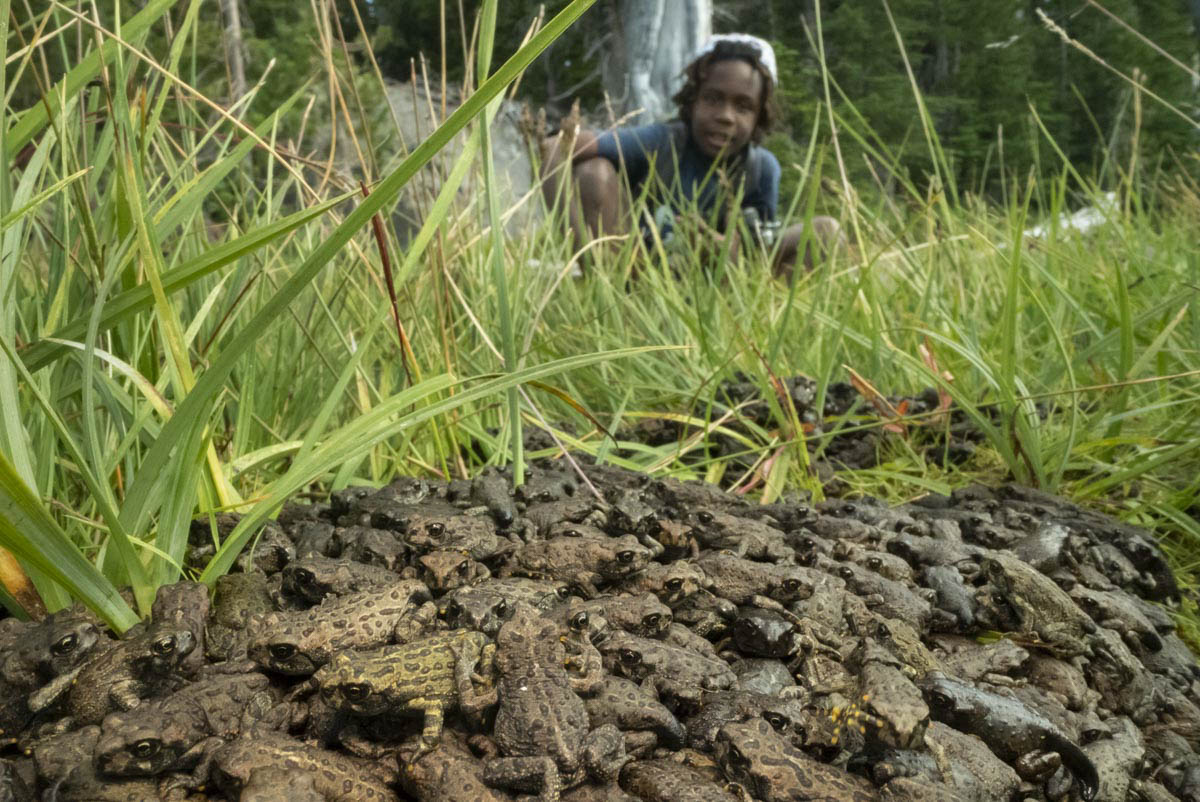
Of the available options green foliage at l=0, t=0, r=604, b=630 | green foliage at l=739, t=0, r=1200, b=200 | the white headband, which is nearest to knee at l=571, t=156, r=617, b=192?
the white headband

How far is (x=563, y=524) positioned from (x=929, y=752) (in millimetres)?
724

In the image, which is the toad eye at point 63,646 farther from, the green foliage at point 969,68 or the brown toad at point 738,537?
the green foliage at point 969,68

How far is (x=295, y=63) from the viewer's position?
34.5 ft

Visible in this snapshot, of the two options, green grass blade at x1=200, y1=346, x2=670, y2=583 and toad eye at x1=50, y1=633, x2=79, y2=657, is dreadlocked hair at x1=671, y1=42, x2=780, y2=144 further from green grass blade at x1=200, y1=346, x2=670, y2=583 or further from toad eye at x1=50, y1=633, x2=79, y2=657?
toad eye at x1=50, y1=633, x2=79, y2=657

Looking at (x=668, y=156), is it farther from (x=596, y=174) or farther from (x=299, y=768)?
(x=299, y=768)

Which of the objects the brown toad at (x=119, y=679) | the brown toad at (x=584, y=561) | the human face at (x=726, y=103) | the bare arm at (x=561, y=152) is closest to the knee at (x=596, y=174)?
the bare arm at (x=561, y=152)

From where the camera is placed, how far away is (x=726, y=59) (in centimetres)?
636

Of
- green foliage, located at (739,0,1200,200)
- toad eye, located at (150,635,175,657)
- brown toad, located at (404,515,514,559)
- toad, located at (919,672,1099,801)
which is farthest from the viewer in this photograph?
green foliage, located at (739,0,1200,200)

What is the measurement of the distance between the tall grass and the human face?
2.38 meters

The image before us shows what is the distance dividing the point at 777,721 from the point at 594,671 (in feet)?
0.87

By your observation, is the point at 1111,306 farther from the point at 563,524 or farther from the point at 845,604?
the point at 563,524

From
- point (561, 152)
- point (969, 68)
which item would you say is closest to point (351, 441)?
point (561, 152)

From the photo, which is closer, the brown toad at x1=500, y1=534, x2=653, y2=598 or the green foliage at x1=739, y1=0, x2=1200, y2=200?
the brown toad at x1=500, y1=534, x2=653, y2=598

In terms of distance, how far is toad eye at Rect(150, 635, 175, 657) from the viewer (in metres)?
1.28
